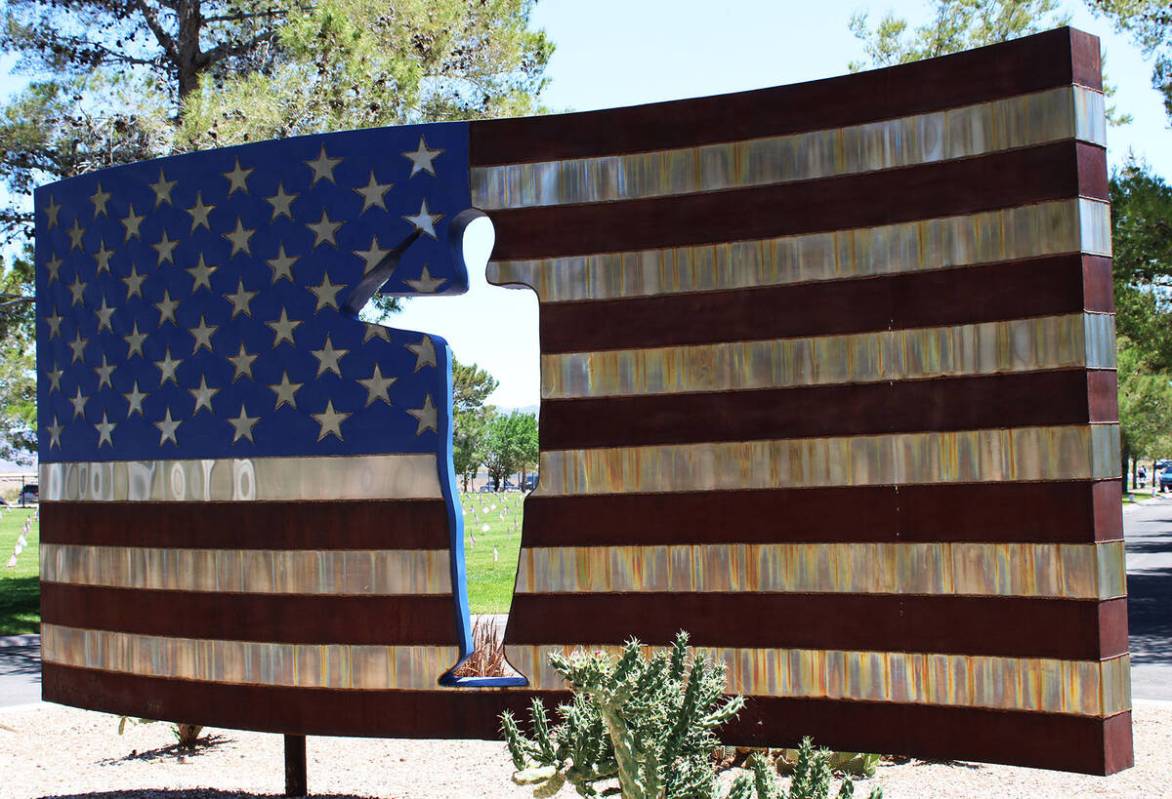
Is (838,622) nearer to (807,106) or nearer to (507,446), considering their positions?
(807,106)

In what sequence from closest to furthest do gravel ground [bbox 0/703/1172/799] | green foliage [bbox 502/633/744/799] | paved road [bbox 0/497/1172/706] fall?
green foliage [bbox 502/633/744/799]
gravel ground [bbox 0/703/1172/799]
paved road [bbox 0/497/1172/706]

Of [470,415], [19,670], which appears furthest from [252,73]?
[470,415]

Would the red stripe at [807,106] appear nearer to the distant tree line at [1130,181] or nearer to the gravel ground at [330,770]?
the gravel ground at [330,770]

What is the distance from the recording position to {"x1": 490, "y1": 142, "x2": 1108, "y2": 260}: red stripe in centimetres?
448

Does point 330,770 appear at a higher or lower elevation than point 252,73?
lower

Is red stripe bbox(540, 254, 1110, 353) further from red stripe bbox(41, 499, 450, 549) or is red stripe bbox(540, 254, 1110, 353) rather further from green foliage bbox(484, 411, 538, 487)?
green foliage bbox(484, 411, 538, 487)

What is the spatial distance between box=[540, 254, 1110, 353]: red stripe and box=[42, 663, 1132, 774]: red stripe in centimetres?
138

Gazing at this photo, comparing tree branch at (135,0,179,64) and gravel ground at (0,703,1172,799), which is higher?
tree branch at (135,0,179,64)

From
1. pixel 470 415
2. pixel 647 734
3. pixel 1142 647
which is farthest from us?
pixel 470 415

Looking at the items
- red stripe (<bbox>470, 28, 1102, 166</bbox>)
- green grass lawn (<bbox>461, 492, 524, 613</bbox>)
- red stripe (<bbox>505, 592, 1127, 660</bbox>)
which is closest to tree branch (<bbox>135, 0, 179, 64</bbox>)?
green grass lawn (<bbox>461, 492, 524, 613</bbox>)

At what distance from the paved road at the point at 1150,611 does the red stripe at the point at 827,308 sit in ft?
21.0

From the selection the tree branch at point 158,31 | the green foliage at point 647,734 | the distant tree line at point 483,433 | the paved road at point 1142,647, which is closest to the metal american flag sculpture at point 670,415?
the green foliage at point 647,734

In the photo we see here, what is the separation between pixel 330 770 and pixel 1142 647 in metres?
8.20

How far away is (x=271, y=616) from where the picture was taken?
5.66 metres
